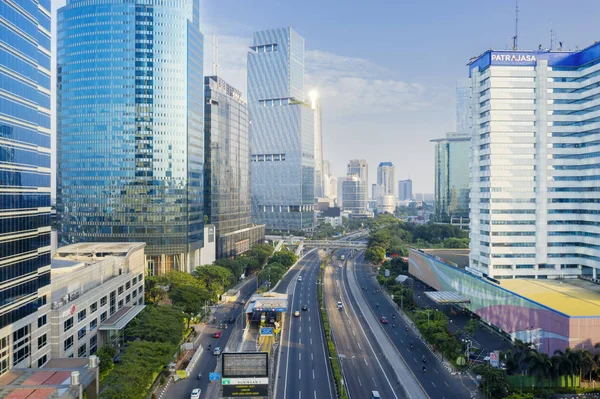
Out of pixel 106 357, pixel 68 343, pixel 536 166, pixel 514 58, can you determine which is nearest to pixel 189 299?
pixel 106 357

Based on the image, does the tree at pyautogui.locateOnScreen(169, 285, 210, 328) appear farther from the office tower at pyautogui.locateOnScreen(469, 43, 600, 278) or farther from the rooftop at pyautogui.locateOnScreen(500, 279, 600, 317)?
the office tower at pyautogui.locateOnScreen(469, 43, 600, 278)

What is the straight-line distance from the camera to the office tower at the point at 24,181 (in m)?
48.4

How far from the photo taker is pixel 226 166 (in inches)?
5925

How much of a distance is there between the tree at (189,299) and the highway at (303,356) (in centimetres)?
1664

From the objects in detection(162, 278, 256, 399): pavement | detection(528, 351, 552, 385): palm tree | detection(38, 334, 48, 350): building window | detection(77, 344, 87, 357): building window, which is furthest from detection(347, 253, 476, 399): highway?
detection(38, 334, 48, 350): building window

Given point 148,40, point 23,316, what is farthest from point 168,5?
point 23,316

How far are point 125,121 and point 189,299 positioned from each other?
51.3 meters

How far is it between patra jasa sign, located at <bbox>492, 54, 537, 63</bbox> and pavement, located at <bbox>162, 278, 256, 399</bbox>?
227 ft

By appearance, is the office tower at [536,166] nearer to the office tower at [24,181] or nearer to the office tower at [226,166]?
the office tower at [24,181]

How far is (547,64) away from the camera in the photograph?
283ft

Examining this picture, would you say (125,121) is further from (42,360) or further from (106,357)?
(42,360)

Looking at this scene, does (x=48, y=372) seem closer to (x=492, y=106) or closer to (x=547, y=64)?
(x=492, y=106)

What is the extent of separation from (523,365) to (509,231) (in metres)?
35.0

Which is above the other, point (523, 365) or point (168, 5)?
point (168, 5)
